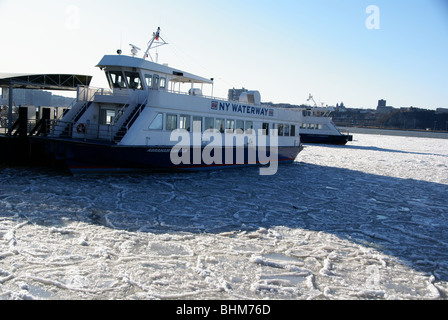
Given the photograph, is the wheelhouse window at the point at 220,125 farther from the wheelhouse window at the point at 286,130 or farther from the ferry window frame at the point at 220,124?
the wheelhouse window at the point at 286,130

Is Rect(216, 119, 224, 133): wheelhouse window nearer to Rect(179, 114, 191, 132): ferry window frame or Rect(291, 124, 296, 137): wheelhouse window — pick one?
Rect(179, 114, 191, 132): ferry window frame

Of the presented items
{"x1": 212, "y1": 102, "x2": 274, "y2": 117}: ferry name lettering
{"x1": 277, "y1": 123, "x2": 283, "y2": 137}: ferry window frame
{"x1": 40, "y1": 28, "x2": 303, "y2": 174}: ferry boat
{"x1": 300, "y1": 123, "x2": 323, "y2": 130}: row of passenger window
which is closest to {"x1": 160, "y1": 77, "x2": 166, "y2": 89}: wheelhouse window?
{"x1": 40, "y1": 28, "x2": 303, "y2": 174}: ferry boat

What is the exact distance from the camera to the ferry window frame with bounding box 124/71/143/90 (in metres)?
13.2

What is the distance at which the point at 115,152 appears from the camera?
1148 cm

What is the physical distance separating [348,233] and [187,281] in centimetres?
387

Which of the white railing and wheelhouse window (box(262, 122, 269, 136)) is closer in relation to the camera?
the white railing

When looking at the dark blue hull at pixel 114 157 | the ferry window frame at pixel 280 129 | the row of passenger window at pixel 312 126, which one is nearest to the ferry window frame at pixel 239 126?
the dark blue hull at pixel 114 157

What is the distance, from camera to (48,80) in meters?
18.0

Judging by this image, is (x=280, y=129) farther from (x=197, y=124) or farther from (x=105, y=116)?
(x=105, y=116)

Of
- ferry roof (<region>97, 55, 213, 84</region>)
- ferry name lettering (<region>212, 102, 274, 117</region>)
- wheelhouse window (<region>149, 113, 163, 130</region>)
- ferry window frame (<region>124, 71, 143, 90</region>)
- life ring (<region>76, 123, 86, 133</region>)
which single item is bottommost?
life ring (<region>76, 123, 86, 133</region>)

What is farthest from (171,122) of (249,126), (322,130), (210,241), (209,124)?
(322,130)

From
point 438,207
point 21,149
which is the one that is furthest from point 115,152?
point 438,207
